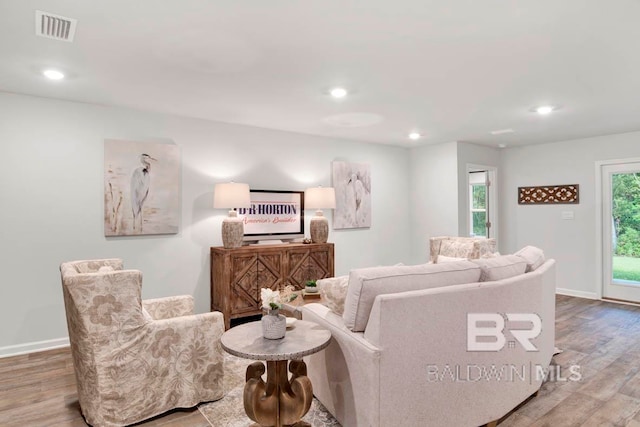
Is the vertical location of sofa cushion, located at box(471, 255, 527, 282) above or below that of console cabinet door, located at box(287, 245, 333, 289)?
above

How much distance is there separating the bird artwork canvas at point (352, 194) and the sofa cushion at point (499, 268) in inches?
123

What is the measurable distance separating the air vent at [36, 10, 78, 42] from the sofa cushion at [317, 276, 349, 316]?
210 centimetres

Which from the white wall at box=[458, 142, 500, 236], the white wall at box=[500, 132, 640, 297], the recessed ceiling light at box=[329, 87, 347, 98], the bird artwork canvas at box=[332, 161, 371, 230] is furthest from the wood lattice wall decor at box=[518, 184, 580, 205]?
the recessed ceiling light at box=[329, 87, 347, 98]

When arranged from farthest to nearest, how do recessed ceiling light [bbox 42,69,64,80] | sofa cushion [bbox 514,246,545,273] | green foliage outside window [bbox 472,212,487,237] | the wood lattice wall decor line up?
green foliage outside window [bbox 472,212,487,237] → the wood lattice wall decor → recessed ceiling light [bbox 42,69,64,80] → sofa cushion [bbox 514,246,545,273]

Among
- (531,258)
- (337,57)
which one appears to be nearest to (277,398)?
(531,258)

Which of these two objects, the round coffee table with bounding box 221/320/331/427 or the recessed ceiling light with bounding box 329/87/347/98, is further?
the recessed ceiling light with bounding box 329/87/347/98

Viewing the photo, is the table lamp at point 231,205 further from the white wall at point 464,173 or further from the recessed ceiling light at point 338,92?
the white wall at point 464,173

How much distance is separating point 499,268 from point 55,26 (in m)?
3.01

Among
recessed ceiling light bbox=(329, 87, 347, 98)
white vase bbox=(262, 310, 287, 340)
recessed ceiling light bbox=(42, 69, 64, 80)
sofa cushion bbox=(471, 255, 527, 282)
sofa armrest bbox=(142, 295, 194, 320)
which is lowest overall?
sofa armrest bbox=(142, 295, 194, 320)

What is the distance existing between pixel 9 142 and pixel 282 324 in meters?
3.18

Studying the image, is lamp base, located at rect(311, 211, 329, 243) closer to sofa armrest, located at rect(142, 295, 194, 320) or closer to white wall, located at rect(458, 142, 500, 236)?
sofa armrest, located at rect(142, 295, 194, 320)

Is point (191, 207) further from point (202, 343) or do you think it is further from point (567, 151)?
point (567, 151)

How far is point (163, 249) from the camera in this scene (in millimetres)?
4117

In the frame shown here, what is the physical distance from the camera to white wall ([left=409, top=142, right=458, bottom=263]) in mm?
5770
